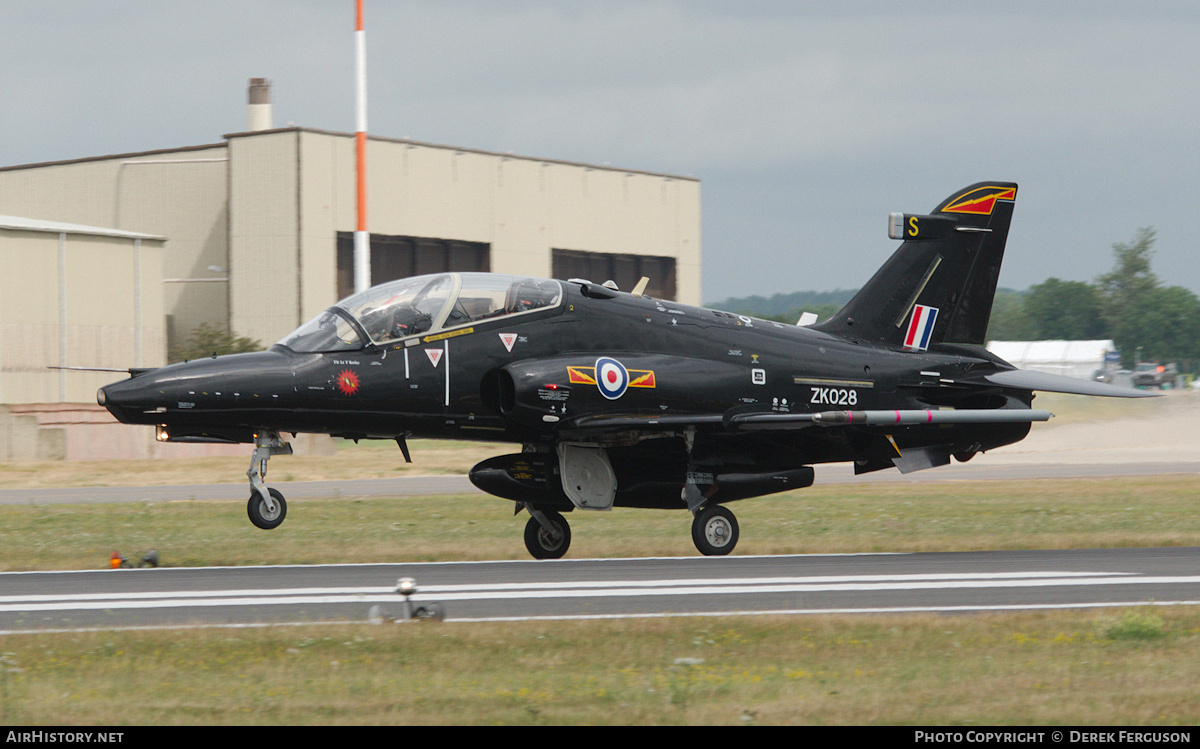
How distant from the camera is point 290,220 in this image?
52.5 m

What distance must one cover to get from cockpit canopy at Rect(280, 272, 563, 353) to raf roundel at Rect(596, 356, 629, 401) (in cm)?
111

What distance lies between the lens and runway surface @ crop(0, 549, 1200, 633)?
10898 mm

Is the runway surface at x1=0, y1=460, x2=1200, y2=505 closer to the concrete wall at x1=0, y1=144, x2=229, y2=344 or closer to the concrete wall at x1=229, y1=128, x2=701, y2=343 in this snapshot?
the concrete wall at x1=229, y1=128, x2=701, y2=343

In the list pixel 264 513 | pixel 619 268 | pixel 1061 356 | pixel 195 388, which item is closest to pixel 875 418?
pixel 264 513

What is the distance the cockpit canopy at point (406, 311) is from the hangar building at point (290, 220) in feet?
124

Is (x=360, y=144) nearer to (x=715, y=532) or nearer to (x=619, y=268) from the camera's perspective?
(x=715, y=532)

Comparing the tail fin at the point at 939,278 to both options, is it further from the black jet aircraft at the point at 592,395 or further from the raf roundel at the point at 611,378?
the raf roundel at the point at 611,378

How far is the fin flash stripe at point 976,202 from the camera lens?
1912cm

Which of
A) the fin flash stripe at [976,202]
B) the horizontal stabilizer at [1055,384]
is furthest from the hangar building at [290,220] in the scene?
the horizontal stabilizer at [1055,384]

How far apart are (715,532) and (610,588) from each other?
11.9 ft

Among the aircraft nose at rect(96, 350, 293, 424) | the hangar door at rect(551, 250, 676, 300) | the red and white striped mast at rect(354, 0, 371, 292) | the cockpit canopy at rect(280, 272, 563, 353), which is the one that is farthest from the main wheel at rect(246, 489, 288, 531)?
the hangar door at rect(551, 250, 676, 300)

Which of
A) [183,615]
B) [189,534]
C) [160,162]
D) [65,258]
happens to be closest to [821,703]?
[183,615]

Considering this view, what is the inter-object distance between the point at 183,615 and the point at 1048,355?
4027 inches

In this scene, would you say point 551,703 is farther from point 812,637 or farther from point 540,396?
point 540,396
